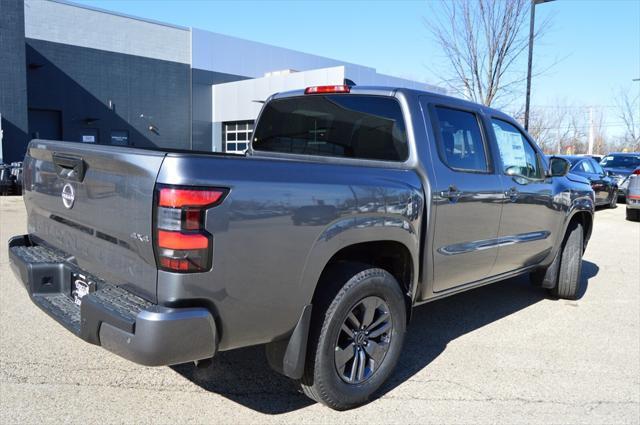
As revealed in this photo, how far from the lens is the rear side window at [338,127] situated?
4.04 metres

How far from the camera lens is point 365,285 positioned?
335 centimetres

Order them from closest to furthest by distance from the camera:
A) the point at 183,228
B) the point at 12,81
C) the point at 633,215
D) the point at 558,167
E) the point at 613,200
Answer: the point at 183,228
the point at 558,167
the point at 633,215
the point at 613,200
the point at 12,81

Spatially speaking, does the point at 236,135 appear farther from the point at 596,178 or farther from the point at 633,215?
the point at 633,215

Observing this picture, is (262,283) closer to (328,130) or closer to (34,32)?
(328,130)

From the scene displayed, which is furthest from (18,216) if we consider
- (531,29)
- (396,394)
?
(531,29)

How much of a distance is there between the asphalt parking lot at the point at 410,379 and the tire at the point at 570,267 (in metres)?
0.48

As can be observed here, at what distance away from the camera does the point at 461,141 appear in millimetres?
4406

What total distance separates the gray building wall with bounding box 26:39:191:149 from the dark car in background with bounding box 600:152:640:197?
842 inches

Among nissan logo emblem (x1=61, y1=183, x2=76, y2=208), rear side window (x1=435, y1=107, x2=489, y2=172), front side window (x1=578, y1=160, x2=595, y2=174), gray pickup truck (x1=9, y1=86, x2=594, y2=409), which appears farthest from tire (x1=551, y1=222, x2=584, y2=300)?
front side window (x1=578, y1=160, x2=595, y2=174)

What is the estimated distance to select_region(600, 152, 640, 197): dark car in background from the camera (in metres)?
18.7

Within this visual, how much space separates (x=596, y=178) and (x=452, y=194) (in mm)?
14031

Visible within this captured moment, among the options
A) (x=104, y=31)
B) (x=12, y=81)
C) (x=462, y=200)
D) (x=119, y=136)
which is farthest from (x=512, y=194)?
(x=104, y=31)

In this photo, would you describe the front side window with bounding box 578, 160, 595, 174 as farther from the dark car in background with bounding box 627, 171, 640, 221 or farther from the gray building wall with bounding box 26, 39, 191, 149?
the gray building wall with bounding box 26, 39, 191, 149

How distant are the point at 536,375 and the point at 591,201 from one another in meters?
3.07
